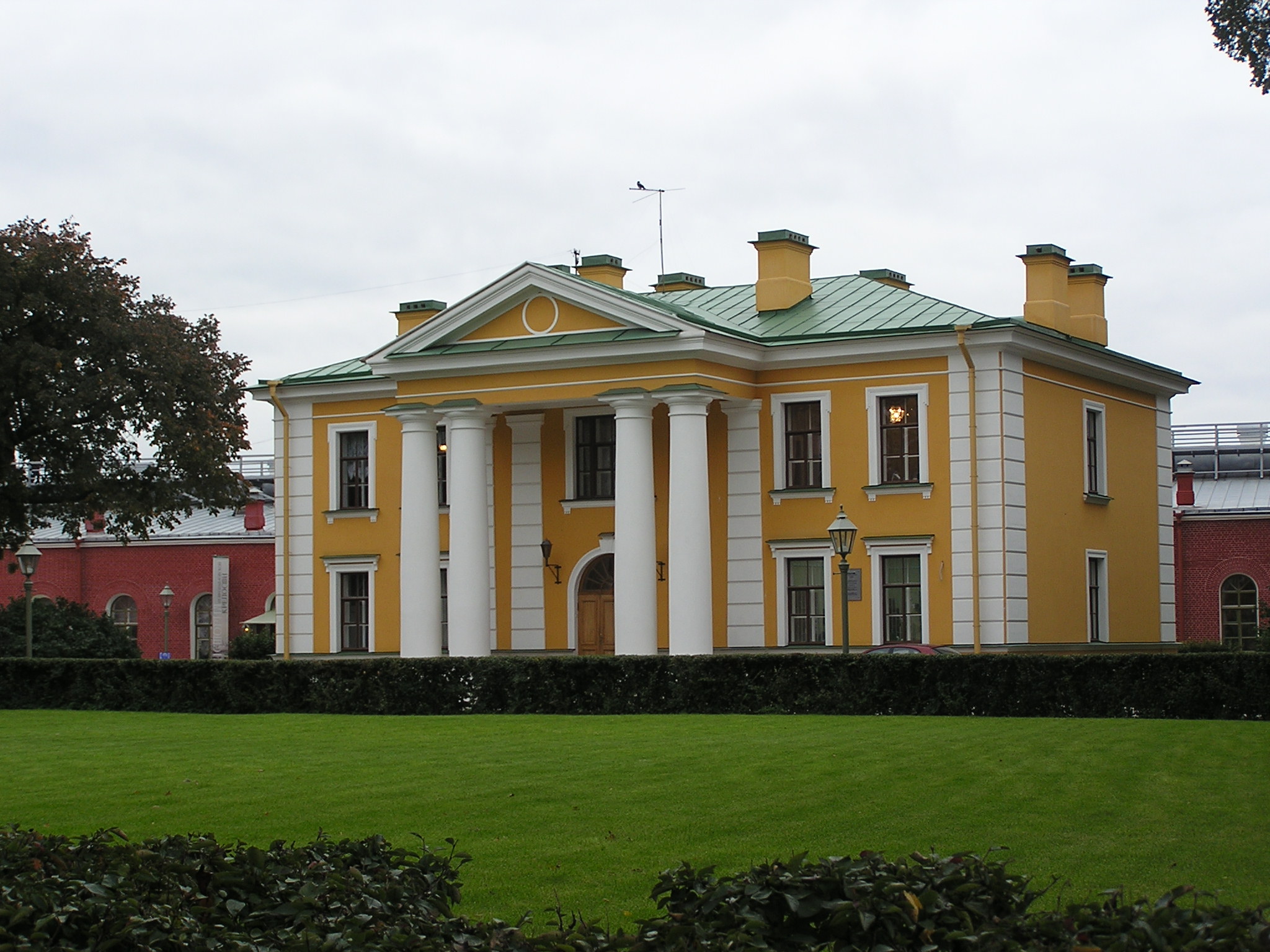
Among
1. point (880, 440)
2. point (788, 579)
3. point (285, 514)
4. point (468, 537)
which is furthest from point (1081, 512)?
point (285, 514)

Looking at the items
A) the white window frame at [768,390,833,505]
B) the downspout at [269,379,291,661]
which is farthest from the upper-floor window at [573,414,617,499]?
the downspout at [269,379,291,661]

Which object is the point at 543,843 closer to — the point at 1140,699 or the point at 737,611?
the point at 1140,699

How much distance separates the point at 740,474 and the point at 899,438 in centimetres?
318

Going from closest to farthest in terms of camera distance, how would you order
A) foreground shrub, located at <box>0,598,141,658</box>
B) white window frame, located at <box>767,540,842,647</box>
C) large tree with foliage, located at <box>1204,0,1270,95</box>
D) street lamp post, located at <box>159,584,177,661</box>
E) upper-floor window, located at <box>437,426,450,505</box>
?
large tree with foliage, located at <box>1204,0,1270,95</box> < white window frame, located at <box>767,540,842,647</box> < upper-floor window, located at <box>437,426,450,505</box> < foreground shrub, located at <box>0,598,141,658</box> < street lamp post, located at <box>159,584,177,661</box>

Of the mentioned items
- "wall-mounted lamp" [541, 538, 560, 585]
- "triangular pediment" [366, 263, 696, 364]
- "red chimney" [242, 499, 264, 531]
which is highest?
"triangular pediment" [366, 263, 696, 364]

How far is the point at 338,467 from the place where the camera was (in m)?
37.1

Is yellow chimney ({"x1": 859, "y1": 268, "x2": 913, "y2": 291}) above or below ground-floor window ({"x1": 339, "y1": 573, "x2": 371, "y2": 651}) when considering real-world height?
above

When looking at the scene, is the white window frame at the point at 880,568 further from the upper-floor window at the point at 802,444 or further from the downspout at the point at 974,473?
the upper-floor window at the point at 802,444

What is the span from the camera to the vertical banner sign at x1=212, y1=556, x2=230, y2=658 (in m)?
53.5

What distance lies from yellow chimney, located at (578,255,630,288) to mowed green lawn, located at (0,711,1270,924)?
55.6ft

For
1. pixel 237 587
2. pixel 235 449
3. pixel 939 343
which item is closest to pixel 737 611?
pixel 939 343

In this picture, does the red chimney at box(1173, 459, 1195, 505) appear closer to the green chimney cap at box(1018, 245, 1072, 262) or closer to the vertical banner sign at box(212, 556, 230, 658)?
the green chimney cap at box(1018, 245, 1072, 262)

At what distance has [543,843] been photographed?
11281 millimetres

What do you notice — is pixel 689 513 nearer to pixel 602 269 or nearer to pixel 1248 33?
pixel 602 269
